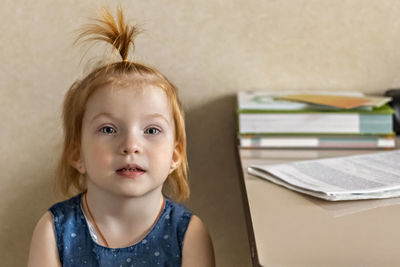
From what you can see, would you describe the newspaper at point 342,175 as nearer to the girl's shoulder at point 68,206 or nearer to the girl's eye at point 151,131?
the girl's eye at point 151,131

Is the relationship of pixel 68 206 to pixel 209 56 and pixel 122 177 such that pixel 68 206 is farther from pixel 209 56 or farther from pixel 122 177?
pixel 209 56

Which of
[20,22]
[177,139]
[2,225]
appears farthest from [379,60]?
[2,225]

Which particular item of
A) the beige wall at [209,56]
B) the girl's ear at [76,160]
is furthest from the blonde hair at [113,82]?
the beige wall at [209,56]

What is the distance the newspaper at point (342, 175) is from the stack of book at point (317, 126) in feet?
0.27

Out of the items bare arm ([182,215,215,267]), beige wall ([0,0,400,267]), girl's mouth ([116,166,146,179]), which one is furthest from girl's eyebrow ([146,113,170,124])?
beige wall ([0,0,400,267])

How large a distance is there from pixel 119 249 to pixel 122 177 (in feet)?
0.51

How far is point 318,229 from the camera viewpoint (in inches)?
33.4

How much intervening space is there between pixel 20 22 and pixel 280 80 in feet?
2.35

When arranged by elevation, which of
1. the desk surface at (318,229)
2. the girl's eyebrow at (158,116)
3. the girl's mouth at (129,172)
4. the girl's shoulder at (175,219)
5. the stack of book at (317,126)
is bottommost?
the girl's shoulder at (175,219)

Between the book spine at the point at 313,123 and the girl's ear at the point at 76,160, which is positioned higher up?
the book spine at the point at 313,123

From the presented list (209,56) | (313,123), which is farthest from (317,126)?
(209,56)

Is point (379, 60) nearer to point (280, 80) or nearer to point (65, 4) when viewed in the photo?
point (280, 80)

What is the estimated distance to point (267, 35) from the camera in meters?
1.57

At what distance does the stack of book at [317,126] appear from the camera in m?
1.36
